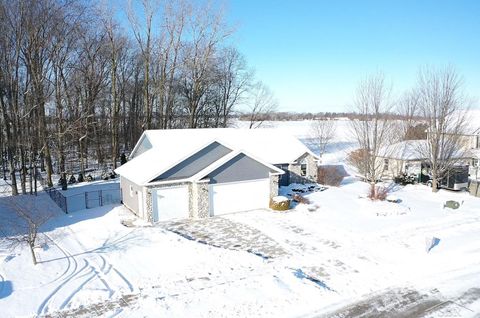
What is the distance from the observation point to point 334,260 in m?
13.5

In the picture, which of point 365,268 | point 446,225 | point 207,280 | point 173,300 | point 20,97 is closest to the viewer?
point 173,300

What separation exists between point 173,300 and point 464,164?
2889 cm

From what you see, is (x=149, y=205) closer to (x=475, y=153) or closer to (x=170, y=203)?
(x=170, y=203)

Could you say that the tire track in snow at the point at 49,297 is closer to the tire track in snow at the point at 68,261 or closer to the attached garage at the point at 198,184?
the tire track in snow at the point at 68,261

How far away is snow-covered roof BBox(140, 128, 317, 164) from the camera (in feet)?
78.6

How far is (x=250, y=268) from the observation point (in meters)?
12.7

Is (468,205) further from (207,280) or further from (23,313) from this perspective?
(23,313)

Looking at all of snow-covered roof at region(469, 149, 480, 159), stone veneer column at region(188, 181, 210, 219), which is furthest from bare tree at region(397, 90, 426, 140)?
stone veneer column at region(188, 181, 210, 219)

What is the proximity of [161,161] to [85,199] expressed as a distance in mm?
6364

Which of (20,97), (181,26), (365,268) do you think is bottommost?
(365,268)

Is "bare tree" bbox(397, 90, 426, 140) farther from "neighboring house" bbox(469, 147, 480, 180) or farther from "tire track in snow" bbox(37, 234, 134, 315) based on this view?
"tire track in snow" bbox(37, 234, 134, 315)

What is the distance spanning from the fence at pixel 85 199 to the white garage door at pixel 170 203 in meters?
5.53

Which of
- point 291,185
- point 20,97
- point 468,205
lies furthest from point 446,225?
point 20,97

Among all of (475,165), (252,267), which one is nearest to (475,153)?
(475,165)
